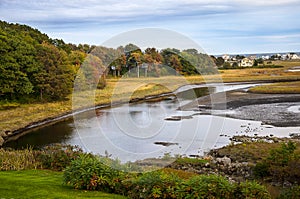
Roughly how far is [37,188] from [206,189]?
6.05 m

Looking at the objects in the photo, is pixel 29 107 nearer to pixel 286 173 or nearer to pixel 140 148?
pixel 140 148

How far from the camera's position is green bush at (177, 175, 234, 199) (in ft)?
38.0

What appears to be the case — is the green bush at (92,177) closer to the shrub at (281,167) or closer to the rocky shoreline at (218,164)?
the rocky shoreline at (218,164)

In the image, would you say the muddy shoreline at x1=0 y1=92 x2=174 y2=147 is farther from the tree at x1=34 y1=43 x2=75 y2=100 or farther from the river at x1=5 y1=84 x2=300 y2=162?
the tree at x1=34 y1=43 x2=75 y2=100

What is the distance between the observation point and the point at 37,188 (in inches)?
544

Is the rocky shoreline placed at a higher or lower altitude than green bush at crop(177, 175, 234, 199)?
lower

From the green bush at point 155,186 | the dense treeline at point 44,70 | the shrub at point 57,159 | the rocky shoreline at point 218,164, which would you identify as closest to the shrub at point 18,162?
the shrub at point 57,159

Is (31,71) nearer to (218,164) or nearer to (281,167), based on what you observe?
(218,164)

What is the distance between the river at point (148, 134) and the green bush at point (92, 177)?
35.3 feet

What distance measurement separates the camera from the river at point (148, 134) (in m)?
28.8

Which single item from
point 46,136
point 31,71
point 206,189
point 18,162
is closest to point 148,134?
point 46,136

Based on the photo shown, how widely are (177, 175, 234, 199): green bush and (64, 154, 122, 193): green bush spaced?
9.18 ft

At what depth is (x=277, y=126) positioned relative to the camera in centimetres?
3791

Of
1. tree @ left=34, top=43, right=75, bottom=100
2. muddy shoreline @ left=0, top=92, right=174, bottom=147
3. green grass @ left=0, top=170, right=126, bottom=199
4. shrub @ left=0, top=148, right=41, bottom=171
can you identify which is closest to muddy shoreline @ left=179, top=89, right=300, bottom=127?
muddy shoreline @ left=0, top=92, right=174, bottom=147
